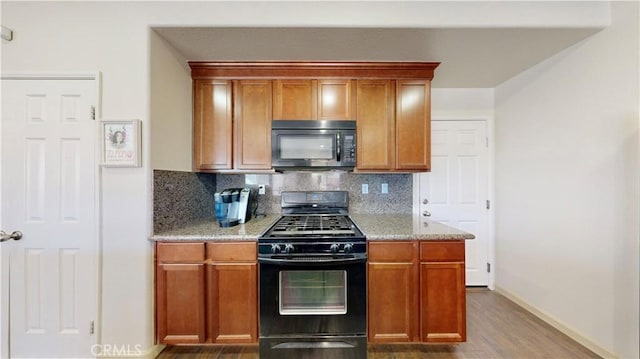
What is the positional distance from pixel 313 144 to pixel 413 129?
1010 mm

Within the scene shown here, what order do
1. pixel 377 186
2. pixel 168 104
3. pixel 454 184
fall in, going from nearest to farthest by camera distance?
pixel 168 104 < pixel 377 186 < pixel 454 184

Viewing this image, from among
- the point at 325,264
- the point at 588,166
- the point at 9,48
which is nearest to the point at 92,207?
the point at 9,48

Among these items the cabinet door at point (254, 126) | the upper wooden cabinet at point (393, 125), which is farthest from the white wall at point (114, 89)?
the upper wooden cabinet at point (393, 125)

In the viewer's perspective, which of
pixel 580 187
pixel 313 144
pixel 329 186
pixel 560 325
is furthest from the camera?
pixel 329 186

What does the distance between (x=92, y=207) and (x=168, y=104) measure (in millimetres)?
966

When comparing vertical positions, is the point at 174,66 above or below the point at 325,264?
above

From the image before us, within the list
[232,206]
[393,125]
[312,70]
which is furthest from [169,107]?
[393,125]

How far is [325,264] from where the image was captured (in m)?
1.94

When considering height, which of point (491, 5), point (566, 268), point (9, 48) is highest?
point (491, 5)

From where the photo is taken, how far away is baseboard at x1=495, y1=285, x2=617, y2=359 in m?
2.04

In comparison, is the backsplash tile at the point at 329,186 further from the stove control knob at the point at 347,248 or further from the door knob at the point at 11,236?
the door knob at the point at 11,236

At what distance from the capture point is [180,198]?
238 centimetres

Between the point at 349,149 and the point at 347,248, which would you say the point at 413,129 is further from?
the point at 347,248

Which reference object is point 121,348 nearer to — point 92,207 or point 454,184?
point 92,207
